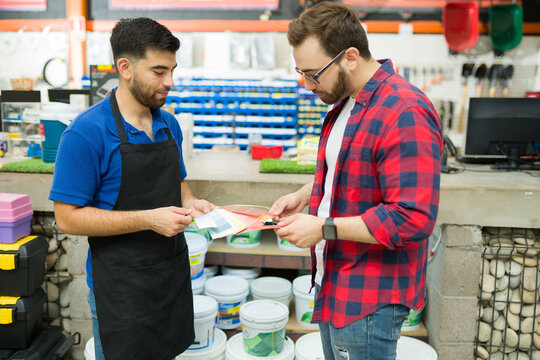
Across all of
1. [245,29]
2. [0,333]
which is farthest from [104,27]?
[0,333]

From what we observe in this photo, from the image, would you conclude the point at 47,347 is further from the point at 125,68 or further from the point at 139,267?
the point at 125,68

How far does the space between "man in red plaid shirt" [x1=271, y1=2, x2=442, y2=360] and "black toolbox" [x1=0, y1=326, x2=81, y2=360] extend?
2027 mm

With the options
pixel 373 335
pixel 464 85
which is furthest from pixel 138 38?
pixel 464 85

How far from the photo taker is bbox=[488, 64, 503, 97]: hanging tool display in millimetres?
6887

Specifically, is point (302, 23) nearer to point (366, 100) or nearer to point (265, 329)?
point (366, 100)

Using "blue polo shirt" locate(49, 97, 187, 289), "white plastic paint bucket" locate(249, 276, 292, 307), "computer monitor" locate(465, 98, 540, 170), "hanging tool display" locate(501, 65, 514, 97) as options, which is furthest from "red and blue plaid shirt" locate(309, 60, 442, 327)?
"hanging tool display" locate(501, 65, 514, 97)

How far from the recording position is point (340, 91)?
1.53 meters

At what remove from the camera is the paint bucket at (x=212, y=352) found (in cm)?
264

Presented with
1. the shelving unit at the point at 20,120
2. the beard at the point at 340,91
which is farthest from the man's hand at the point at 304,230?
the shelving unit at the point at 20,120

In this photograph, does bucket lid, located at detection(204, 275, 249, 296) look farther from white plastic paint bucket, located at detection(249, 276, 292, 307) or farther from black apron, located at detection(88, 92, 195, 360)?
black apron, located at detection(88, 92, 195, 360)

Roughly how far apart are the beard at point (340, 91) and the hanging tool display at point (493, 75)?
20.8ft

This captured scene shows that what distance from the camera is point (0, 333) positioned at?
2.68 metres

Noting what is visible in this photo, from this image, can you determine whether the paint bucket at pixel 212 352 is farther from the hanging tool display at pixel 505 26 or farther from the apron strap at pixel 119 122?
the hanging tool display at pixel 505 26

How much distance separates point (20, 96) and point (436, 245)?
3.49 metres
